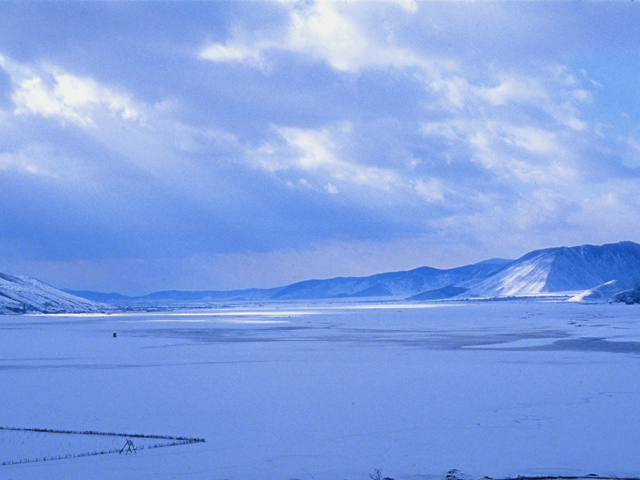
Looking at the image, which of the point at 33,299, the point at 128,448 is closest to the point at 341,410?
the point at 128,448

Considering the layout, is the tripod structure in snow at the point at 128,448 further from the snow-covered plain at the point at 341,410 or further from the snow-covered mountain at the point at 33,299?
the snow-covered mountain at the point at 33,299

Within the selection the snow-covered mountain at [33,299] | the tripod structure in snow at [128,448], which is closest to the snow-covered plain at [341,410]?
the tripod structure in snow at [128,448]

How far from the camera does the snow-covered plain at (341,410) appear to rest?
892cm

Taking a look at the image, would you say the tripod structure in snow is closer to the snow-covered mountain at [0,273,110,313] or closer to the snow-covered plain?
the snow-covered plain

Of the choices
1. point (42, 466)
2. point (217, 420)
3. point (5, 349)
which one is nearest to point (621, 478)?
point (217, 420)

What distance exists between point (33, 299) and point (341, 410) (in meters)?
107

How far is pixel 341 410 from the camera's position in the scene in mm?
12766

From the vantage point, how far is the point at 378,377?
56.9ft

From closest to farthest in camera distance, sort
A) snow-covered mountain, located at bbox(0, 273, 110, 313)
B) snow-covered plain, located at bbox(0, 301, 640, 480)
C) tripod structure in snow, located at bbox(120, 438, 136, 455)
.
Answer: snow-covered plain, located at bbox(0, 301, 640, 480) → tripod structure in snow, located at bbox(120, 438, 136, 455) → snow-covered mountain, located at bbox(0, 273, 110, 313)

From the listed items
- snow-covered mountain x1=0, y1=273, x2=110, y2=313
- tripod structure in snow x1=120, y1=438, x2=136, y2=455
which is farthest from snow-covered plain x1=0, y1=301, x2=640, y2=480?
snow-covered mountain x1=0, y1=273, x2=110, y2=313

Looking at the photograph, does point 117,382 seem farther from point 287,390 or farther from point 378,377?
point 378,377

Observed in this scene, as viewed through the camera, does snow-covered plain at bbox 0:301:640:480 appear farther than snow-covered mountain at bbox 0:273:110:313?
No

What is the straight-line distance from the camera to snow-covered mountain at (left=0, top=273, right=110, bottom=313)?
325 ft

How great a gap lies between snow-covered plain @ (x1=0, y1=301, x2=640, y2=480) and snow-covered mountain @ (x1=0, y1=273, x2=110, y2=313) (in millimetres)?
82780
